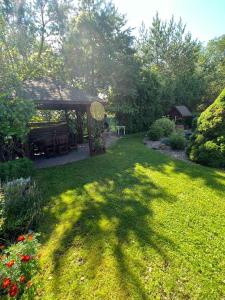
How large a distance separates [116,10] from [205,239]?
763 inches

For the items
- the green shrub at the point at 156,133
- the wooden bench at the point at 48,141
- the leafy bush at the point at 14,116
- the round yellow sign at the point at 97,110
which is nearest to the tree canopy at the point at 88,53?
the green shrub at the point at 156,133

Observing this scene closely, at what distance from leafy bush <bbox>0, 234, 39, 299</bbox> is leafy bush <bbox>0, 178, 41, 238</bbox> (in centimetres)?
120

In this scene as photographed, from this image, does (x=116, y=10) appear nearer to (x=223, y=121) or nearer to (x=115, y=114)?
(x=115, y=114)

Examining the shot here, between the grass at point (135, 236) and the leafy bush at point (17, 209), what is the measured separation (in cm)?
34

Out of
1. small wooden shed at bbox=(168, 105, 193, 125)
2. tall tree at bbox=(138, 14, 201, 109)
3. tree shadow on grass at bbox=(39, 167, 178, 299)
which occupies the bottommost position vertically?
tree shadow on grass at bbox=(39, 167, 178, 299)

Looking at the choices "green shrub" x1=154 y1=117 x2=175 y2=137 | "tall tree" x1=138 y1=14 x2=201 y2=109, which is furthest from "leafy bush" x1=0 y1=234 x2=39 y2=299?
"tall tree" x1=138 y1=14 x2=201 y2=109

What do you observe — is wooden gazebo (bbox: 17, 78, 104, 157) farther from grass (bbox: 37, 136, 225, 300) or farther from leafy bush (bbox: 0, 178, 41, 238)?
leafy bush (bbox: 0, 178, 41, 238)

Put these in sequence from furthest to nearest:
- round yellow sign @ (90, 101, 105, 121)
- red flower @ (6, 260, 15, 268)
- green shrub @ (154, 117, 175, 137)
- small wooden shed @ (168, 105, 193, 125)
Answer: small wooden shed @ (168, 105, 193, 125) → green shrub @ (154, 117, 175, 137) → round yellow sign @ (90, 101, 105, 121) → red flower @ (6, 260, 15, 268)

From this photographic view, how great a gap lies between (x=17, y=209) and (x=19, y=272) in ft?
6.67

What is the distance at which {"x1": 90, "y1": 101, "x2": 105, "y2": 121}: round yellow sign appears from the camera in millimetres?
9988

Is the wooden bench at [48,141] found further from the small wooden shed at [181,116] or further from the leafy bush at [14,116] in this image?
the small wooden shed at [181,116]

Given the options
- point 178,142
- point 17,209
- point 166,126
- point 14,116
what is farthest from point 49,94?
point 166,126

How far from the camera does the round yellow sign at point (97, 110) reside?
999 centimetres

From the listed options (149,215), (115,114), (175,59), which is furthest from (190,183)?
(175,59)
